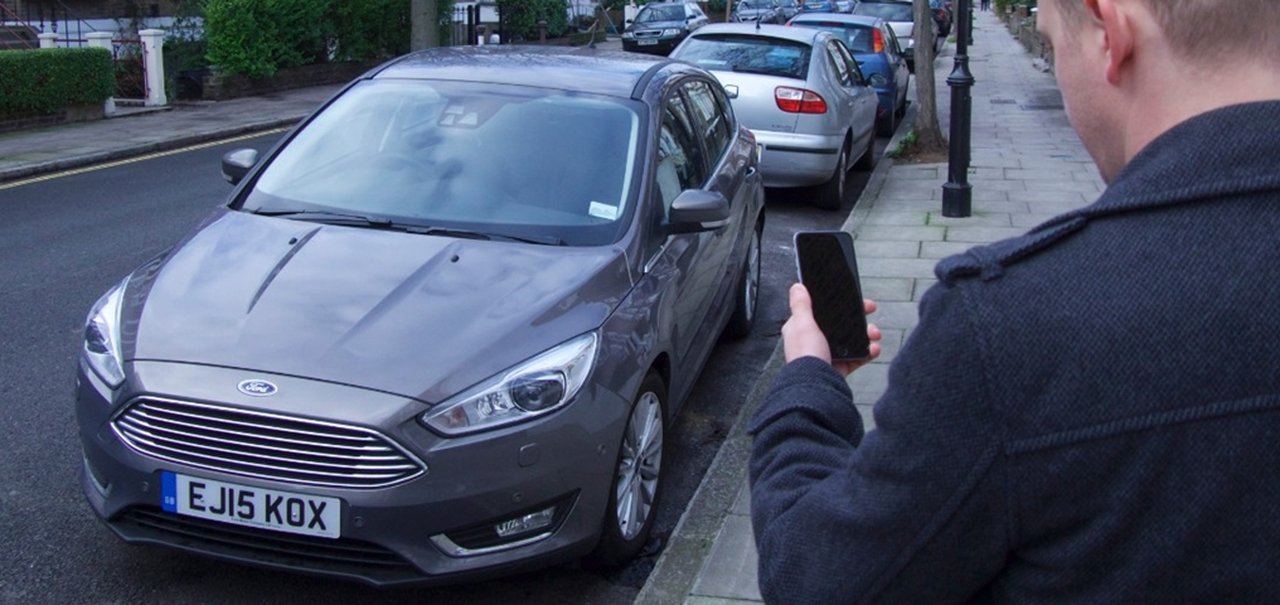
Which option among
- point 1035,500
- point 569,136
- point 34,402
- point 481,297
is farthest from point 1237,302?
point 34,402

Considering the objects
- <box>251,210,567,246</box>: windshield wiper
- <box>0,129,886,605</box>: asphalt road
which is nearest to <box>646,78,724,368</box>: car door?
<box>251,210,567,246</box>: windshield wiper

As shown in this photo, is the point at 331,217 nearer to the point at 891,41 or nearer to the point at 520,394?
the point at 520,394

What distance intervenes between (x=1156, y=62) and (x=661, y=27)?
36273mm

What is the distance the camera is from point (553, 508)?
416 centimetres

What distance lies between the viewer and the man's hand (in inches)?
65.7

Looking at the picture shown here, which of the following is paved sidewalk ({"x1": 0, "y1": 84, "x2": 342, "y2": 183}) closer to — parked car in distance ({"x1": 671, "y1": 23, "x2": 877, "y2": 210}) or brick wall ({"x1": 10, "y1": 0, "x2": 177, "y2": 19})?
Result: brick wall ({"x1": 10, "y1": 0, "x2": 177, "y2": 19})

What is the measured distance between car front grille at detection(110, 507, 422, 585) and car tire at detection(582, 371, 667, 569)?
2.40 ft

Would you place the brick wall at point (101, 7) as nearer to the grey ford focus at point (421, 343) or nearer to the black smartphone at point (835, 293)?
the grey ford focus at point (421, 343)

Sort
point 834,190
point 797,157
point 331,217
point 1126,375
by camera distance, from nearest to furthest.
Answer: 1. point 1126,375
2. point 331,217
3. point 797,157
4. point 834,190

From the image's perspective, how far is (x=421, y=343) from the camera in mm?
4176

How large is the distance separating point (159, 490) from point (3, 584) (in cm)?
84

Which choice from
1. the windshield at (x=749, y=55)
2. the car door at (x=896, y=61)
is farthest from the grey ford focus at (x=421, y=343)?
the car door at (x=896, y=61)

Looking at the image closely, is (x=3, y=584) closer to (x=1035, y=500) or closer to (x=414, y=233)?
(x=414, y=233)

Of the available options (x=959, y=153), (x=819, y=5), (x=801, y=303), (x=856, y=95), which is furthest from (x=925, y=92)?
(x=819, y=5)
